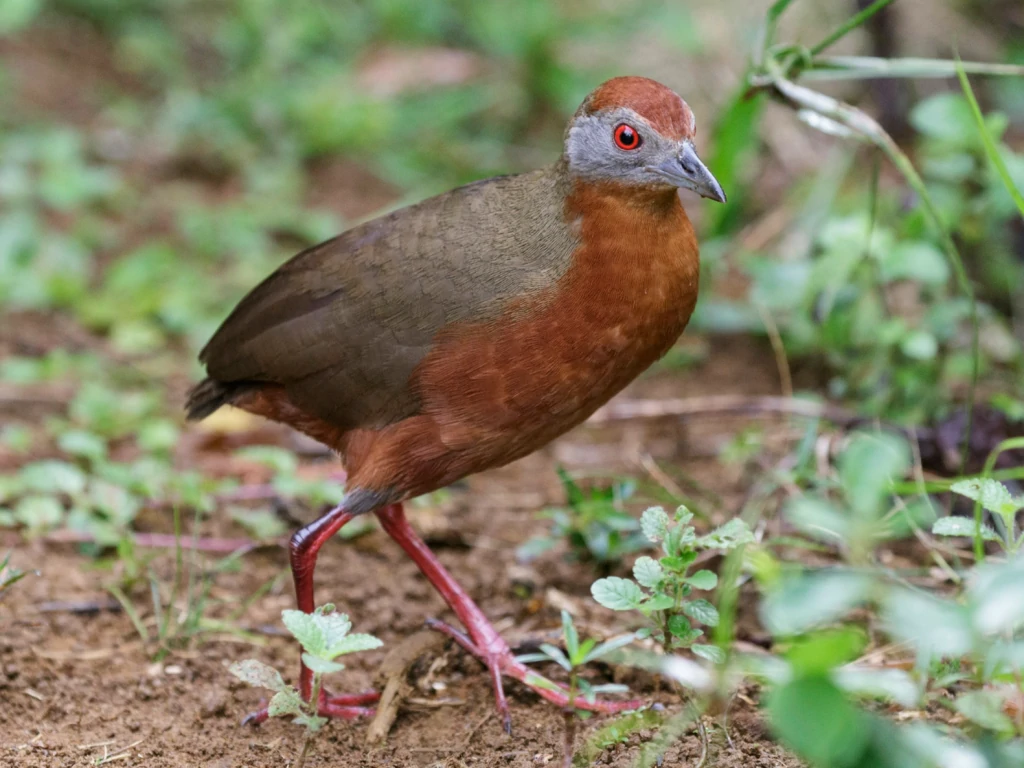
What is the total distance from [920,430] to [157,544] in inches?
106

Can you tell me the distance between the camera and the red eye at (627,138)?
3230 millimetres

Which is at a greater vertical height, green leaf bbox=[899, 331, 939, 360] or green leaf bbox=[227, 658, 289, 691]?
green leaf bbox=[899, 331, 939, 360]

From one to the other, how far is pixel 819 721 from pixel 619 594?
93 centimetres

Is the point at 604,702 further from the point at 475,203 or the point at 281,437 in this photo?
the point at 281,437

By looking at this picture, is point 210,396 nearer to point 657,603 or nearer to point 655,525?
point 655,525

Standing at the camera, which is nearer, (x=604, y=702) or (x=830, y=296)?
(x=604, y=702)

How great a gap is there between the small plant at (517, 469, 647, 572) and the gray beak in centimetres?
104

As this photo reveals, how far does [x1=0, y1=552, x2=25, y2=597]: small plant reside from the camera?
303cm

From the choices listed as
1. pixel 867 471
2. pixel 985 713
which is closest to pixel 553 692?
pixel 985 713

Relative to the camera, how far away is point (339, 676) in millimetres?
3455

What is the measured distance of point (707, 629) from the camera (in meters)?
3.45

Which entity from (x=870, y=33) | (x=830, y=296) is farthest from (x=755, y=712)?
(x=870, y=33)

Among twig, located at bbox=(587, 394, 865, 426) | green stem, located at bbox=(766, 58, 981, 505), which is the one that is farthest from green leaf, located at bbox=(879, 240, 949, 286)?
twig, located at bbox=(587, 394, 865, 426)

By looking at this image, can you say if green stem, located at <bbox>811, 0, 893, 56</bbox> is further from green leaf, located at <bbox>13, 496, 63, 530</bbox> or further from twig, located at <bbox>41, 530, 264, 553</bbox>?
green leaf, located at <bbox>13, 496, 63, 530</bbox>
